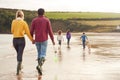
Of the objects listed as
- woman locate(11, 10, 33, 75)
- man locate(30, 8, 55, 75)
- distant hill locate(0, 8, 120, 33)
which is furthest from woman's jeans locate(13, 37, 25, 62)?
distant hill locate(0, 8, 120, 33)

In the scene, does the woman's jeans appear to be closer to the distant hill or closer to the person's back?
the person's back

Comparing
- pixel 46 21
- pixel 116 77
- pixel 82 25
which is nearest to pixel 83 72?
pixel 116 77

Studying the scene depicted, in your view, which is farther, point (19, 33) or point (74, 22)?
point (74, 22)

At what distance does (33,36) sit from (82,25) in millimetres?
102764

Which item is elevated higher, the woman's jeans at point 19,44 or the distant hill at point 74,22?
the woman's jeans at point 19,44

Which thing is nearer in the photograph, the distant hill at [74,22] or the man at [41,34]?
the man at [41,34]

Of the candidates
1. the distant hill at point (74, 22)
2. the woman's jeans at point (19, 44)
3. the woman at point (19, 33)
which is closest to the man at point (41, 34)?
the woman at point (19, 33)

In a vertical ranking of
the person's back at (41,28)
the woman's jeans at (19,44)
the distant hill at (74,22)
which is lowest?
the distant hill at (74,22)

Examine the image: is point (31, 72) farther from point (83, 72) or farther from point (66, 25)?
point (66, 25)

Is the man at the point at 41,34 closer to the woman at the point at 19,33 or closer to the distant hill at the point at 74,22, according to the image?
the woman at the point at 19,33

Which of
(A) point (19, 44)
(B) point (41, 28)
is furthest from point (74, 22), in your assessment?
(A) point (19, 44)

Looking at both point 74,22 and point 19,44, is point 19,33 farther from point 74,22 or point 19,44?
point 74,22

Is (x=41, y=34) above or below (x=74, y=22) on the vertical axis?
above

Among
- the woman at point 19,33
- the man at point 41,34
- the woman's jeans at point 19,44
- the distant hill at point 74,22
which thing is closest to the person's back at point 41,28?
the man at point 41,34
